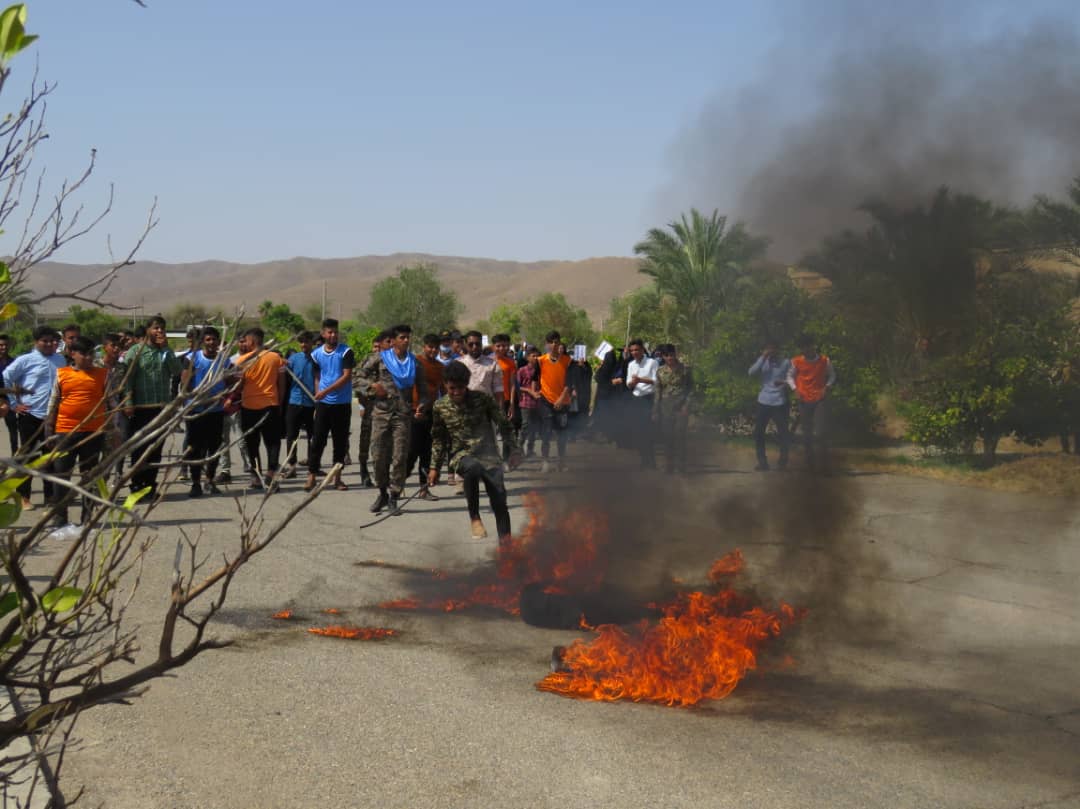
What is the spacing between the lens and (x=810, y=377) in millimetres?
14695

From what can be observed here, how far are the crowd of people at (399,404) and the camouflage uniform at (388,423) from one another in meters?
0.01

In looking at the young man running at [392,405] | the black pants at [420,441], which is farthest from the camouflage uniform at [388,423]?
the black pants at [420,441]

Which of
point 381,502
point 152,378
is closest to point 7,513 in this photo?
point 381,502

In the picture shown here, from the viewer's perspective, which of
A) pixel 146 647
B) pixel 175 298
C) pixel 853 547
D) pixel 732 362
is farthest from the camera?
pixel 175 298

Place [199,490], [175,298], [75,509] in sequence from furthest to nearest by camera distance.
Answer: [175,298]
[199,490]
[75,509]

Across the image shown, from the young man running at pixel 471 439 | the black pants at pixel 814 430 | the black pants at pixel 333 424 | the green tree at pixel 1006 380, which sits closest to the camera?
the young man running at pixel 471 439

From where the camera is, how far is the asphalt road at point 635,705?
444 cm

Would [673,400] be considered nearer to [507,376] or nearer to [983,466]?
[507,376]

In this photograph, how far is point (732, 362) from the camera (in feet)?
57.4

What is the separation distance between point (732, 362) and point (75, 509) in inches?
398

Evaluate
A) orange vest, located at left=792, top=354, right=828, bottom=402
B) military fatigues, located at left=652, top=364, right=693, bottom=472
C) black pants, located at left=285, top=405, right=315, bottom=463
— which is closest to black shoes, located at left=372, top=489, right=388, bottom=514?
black pants, located at left=285, top=405, right=315, bottom=463

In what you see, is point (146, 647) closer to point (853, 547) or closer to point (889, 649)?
point (889, 649)

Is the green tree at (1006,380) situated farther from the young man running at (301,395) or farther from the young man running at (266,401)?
the young man running at (266,401)

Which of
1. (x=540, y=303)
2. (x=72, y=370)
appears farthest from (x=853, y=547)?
(x=540, y=303)
